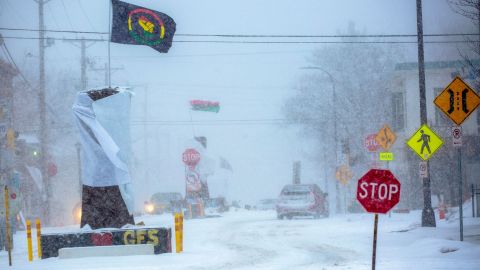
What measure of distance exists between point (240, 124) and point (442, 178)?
344 ft

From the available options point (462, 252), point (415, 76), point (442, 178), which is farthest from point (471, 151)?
point (462, 252)

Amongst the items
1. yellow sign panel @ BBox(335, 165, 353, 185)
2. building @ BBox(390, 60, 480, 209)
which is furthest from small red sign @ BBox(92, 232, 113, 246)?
building @ BBox(390, 60, 480, 209)

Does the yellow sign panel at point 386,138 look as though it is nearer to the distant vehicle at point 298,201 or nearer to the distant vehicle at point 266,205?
the distant vehicle at point 298,201

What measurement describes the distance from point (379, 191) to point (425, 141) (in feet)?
30.1

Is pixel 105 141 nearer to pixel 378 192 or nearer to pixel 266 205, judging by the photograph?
pixel 378 192

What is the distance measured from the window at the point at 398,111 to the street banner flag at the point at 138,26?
27.8 metres

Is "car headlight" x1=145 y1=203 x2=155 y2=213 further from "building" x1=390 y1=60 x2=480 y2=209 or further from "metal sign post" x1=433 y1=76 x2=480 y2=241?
"metal sign post" x1=433 y1=76 x2=480 y2=241

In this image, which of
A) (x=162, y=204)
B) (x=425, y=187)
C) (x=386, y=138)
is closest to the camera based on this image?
(x=425, y=187)

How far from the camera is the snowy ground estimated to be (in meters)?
14.7

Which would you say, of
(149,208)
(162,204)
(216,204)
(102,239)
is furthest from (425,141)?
(162,204)

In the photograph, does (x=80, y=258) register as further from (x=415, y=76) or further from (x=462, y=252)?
(x=415, y=76)

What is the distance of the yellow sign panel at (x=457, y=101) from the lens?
16.7m

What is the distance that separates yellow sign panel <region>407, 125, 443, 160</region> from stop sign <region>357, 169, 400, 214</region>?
8995mm

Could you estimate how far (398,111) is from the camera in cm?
4462
